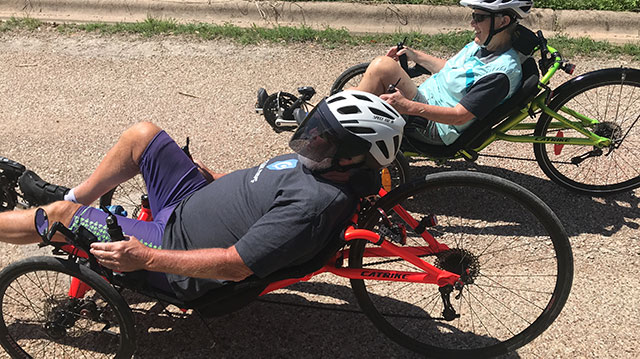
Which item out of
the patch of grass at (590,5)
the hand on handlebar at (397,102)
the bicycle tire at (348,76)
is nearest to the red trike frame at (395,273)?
the hand on handlebar at (397,102)

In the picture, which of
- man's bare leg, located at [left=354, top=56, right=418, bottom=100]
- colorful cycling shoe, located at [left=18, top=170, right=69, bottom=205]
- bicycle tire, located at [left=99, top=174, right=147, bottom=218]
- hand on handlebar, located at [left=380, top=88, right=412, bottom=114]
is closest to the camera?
colorful cycling shoe, located at [left=18, top=170, right=69, bottom=205]

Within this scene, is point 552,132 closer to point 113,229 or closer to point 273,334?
point 273,334

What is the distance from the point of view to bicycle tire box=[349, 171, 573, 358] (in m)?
2.58

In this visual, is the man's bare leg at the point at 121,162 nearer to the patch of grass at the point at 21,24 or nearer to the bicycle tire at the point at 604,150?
the bicycle tire at the point at 604,150

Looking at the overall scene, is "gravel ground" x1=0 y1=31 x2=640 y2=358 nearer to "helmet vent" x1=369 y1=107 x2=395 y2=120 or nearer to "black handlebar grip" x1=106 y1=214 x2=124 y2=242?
"black handlebar grip" x1=106 y1=214 x2=124 y2=242

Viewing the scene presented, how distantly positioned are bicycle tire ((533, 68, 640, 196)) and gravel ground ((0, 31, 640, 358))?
129 mm

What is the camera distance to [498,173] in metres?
4.45

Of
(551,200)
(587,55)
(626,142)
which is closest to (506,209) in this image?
(551,200)

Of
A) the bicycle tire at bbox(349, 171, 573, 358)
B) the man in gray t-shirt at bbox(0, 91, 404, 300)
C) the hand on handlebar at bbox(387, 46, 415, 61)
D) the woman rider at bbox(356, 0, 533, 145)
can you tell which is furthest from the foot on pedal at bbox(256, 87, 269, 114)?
the man in gray t-shirt at bbox(0, 91, 404, 300)

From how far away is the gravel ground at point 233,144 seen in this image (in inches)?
119

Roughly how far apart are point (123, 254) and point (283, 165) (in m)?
0.81

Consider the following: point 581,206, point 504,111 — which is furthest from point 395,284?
point 581,206

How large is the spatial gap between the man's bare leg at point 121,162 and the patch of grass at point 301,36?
3557 mm

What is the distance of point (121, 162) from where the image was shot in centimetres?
302
